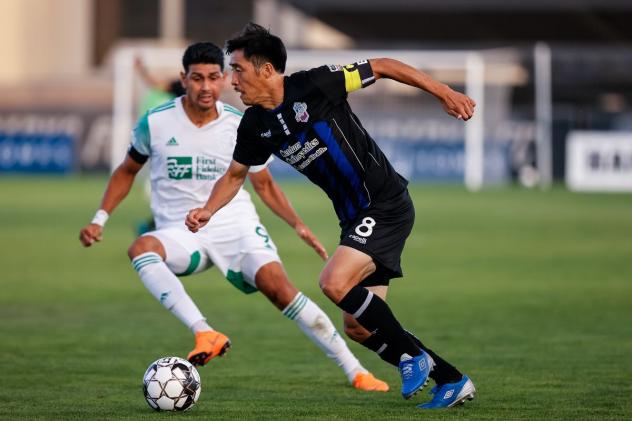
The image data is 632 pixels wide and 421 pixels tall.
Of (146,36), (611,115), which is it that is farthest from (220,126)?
(146,36)

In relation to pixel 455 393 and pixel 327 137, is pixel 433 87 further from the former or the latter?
pixel 455 393

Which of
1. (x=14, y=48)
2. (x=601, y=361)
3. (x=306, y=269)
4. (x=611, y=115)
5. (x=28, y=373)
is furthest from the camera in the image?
(x=14, y=48)

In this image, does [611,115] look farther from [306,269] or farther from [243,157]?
[243,157]

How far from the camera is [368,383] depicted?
8.14 m

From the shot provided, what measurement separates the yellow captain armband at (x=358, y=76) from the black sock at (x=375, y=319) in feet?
3.64

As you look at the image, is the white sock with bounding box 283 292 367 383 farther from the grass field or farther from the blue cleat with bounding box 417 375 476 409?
the blue cleat with bounding box 417 375 476 409

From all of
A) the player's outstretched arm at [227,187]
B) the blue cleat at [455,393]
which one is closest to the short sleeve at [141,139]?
the player's outstretched arm at [227,187]

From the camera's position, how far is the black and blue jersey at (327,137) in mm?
7176

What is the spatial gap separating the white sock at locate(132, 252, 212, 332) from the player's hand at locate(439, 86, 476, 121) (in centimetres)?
231

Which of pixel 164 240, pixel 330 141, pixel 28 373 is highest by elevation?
pixel 330 141

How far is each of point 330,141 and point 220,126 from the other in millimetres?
1968

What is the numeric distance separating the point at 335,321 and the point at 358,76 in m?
4.60

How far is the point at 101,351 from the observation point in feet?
31.7

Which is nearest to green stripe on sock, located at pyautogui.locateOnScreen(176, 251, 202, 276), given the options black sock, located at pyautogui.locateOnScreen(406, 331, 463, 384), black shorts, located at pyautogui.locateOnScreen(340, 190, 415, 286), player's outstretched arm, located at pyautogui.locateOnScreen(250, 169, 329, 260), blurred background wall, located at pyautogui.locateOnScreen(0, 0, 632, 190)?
player's outstretched arm, located at pyautogui.locateOnScreen(250, 169, 329, 260)
